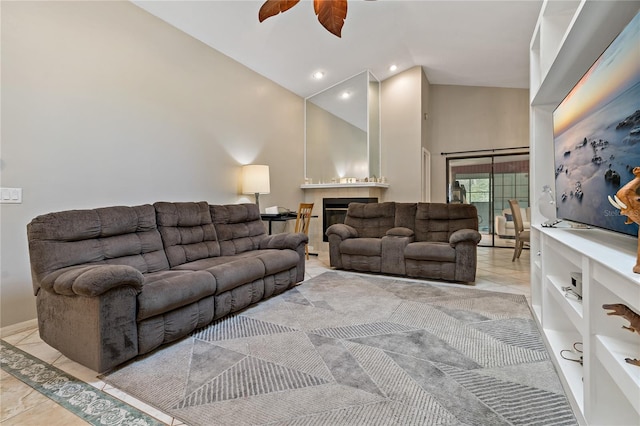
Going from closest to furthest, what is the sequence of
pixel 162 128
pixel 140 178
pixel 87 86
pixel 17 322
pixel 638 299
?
pixel 638 299 → pixel 17 322 → pixel 87 86 → pixel 140 178 → pixel 162 128

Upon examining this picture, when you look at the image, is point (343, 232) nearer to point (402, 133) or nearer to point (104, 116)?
point (402, 133)

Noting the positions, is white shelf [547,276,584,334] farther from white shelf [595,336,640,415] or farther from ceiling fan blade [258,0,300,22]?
ceiling fan blade [258,0,300,22]

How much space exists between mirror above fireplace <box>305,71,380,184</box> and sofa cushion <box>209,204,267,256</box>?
2644 millimetres

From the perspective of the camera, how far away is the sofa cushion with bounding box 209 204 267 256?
3.46 metres

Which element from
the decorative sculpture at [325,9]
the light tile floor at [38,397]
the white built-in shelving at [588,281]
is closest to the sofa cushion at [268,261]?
the light tile floor at [38,397]

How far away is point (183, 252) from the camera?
2.97m

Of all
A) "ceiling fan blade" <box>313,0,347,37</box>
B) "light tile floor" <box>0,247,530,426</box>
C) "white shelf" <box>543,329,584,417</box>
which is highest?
"ceiling fan blade" <box>313,0,347,37</box>

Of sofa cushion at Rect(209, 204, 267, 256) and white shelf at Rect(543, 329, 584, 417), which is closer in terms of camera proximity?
white shelf at Rect(543, 329, 584, 417)

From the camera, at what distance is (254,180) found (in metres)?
4.57

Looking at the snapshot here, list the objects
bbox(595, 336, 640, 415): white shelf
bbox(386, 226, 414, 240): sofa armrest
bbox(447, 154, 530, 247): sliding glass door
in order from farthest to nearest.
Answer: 1. bbox(447, 154, 530, 247): sliding glass door
2. bbox(386, 226, 414, 240): sofa armrest
3. bbox(595, 336, 640, 415): white shelf

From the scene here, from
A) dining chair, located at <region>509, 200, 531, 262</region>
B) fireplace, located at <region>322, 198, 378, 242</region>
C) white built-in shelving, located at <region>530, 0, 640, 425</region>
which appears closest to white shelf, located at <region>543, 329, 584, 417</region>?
white built-in shelving, located at <region>530, 0, 640, 425</region>

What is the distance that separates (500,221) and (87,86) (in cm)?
692

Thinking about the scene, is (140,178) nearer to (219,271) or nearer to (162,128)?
(162,128)

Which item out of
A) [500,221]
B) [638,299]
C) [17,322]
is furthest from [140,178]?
[500,221]
